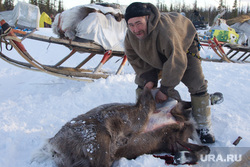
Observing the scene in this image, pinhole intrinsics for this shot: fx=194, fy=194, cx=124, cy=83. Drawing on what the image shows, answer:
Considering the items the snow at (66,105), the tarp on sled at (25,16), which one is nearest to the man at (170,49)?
the snow at (66,105)

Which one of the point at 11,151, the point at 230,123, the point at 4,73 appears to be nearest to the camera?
the point at 11,151

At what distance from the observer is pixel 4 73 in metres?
6.67

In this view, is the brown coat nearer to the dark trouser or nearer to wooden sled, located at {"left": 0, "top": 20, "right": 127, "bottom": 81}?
the dark trouser

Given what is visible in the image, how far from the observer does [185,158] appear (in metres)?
1.97

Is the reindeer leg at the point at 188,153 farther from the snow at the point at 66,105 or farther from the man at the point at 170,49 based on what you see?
the man at the point at 170,49

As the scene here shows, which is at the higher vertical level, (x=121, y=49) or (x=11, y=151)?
(x=121, y=49)

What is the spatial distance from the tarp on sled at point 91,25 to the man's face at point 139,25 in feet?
9.63

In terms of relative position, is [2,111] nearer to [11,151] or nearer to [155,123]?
[11,151]

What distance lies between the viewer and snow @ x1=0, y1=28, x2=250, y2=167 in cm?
220

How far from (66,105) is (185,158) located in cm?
241

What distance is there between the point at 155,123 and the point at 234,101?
205cm

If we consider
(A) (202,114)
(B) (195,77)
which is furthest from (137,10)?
(A) (202,114)

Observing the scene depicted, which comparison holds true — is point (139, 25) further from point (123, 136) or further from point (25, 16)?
point (25, 16)

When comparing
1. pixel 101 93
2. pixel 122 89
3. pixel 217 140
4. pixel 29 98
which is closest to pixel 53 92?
pixel 29 98
